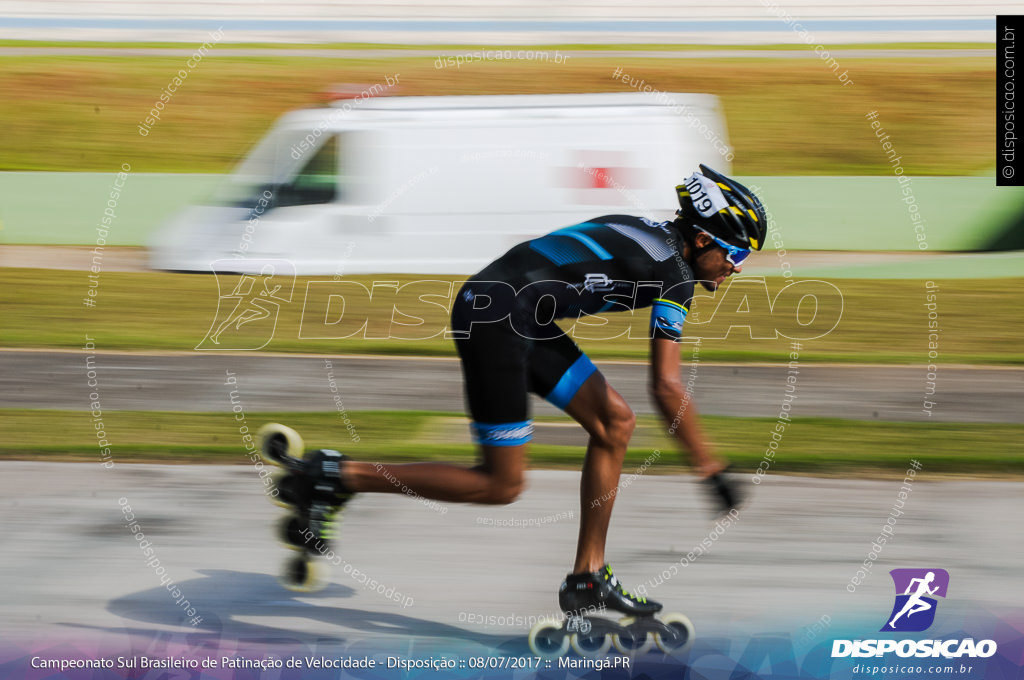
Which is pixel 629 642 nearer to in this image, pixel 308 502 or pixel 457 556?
pixel 457 556

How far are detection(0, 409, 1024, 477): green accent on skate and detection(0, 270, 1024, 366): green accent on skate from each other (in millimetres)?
1546

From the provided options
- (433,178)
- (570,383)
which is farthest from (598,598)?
(433,178)

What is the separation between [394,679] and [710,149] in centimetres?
787

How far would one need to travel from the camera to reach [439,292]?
30.9 feet

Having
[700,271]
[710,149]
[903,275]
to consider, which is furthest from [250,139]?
[700,271]

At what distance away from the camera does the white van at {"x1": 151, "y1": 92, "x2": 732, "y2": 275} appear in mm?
9328

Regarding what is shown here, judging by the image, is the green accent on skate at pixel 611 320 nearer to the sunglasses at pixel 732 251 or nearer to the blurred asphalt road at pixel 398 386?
the blurred asphalt road at pixel 398 386

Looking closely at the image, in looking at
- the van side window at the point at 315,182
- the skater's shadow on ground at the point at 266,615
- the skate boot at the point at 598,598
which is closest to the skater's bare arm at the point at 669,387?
the skate boot at the point at 598,598

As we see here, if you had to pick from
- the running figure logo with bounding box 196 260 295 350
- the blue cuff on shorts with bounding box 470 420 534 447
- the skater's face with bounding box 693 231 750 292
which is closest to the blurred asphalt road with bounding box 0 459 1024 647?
the blue cuff on shorts with bounding box 470 420 534 447

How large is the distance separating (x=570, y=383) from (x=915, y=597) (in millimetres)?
1558

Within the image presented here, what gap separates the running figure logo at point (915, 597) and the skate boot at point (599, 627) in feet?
2.83

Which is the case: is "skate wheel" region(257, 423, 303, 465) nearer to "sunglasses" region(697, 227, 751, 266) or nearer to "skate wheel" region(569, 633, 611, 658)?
"skate wheel" region(569, 633, 611, 658)

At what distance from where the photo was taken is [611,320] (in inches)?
352

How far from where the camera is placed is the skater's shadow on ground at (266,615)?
11.7 feet
